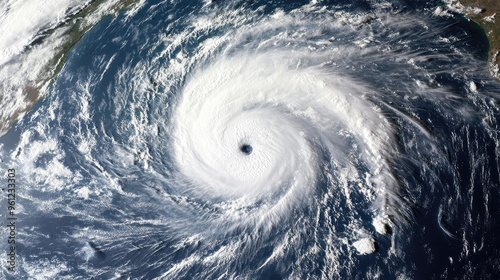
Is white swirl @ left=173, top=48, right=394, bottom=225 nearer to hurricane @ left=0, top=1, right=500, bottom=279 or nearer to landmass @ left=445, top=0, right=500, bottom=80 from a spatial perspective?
hurricane @ left=0, top=1, right=500, bottom=279

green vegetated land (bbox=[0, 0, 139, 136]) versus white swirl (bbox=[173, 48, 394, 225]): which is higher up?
green vegetated land (bbox=[0, 0, 139, 136])

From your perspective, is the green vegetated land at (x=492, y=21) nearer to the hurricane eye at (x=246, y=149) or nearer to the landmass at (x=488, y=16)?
the landmass at (x=488, y=16)

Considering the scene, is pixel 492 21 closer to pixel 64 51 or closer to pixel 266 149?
pixel 266 149

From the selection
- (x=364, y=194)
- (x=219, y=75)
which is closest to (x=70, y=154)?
(x=219, y=75)

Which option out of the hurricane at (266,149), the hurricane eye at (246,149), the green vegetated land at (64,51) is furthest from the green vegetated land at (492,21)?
the green vegetated land at (64,51)

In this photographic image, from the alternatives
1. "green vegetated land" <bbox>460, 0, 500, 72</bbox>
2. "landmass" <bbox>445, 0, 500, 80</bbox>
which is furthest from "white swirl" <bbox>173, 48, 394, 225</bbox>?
→ "green vegetated land" <bbox>460, 0, 500, 72</bbox>

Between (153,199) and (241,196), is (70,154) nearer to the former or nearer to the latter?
(153,199)

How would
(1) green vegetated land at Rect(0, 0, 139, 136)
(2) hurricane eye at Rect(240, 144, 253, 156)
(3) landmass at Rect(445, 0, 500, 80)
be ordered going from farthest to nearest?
(1) green vegetated land at Rect(0, 0, 139, 136)
(2) hurricane eye at Rect(240, 144, 253, 156)
(3) landmass at Rect(445, 0, 500, 80)
